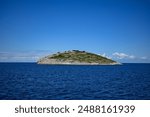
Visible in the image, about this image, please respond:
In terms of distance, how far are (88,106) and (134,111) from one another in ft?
13.6

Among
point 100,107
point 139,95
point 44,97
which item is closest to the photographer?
point 100,107

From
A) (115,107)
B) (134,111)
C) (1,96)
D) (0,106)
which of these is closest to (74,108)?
(115,107)

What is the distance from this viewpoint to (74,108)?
22.5 meters

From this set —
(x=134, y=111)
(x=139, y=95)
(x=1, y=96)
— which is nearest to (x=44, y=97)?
(x=1, y=96)

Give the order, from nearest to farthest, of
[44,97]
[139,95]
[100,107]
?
[100,107], [44,97], [139,95]

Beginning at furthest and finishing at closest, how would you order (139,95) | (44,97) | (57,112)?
(139,95)
(44,97)
(57,112)

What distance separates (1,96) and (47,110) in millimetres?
24702

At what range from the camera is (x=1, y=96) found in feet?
144

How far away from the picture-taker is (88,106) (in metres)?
23.6

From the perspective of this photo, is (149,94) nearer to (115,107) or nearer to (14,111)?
(115,107)

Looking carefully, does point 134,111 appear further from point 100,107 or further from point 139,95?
point 139,95

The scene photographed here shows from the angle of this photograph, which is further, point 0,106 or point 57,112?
point 0,106

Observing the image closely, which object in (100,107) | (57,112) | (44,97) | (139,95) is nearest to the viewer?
(57,112)

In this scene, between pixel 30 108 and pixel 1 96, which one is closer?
pixel 30 108
